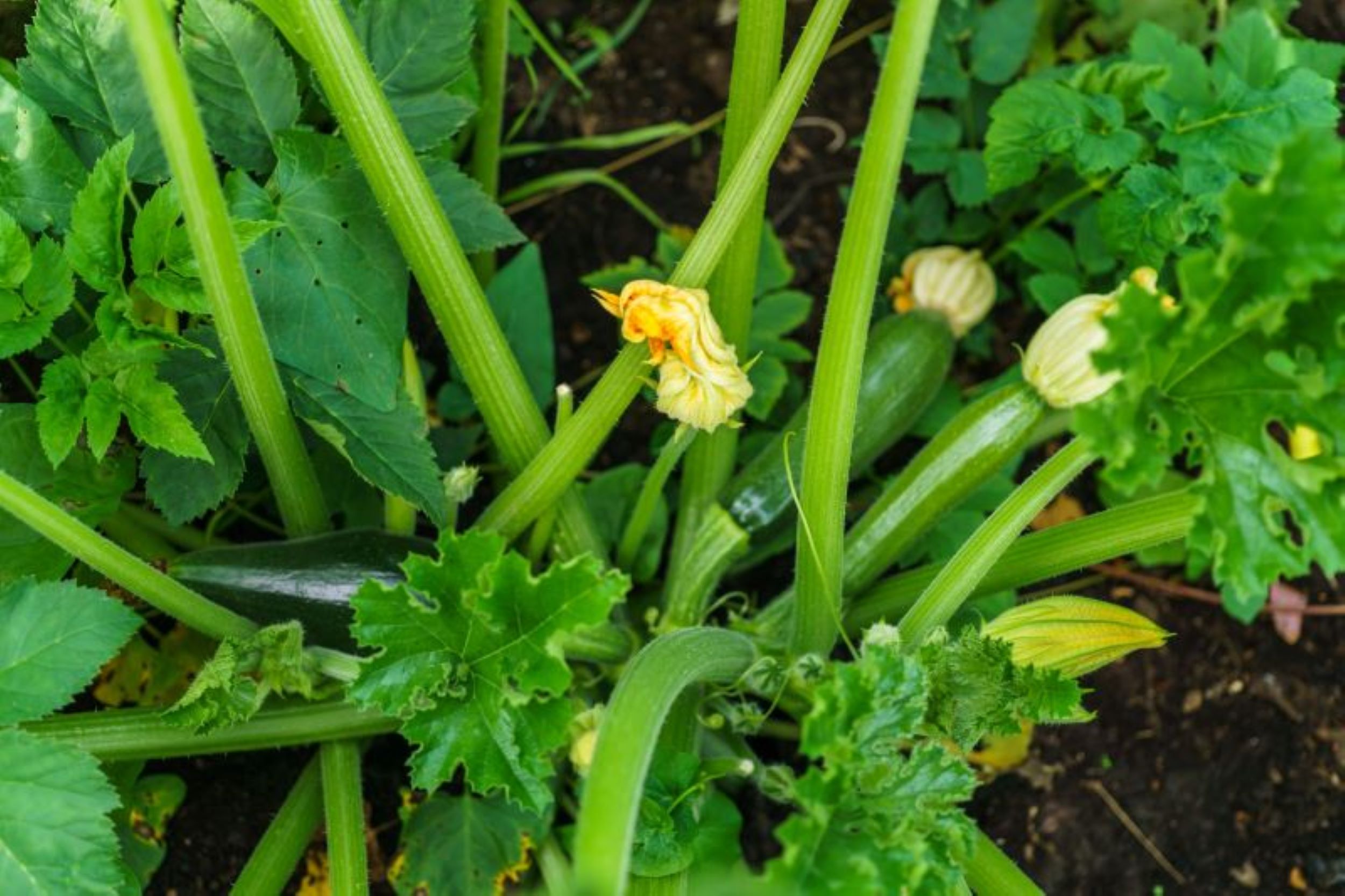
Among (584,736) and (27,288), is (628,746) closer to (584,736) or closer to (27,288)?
(584,736)

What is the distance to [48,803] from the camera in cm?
163

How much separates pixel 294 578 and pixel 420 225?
1.74 ft

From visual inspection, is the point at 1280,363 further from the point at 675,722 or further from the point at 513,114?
the point at 513,114

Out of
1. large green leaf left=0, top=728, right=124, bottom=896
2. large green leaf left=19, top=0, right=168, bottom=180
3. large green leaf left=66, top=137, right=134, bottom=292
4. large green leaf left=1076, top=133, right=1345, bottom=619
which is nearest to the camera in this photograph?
large green leaf left=1076, top=133, right=1345, bottom=619

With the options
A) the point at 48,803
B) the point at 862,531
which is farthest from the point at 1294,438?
the point at 48,803

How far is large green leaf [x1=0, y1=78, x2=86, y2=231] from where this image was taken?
1.92 metres

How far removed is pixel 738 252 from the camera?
2125mm

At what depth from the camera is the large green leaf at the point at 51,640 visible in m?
1.69

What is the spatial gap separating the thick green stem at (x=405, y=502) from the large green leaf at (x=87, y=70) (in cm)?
47

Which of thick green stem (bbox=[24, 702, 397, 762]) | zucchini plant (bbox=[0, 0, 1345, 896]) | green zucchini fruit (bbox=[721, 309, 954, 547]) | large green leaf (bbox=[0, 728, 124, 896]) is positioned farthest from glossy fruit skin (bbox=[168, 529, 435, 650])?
green zucchini fruit (bbox=[721, 309, 954, 547])

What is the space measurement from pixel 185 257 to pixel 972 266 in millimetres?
1297

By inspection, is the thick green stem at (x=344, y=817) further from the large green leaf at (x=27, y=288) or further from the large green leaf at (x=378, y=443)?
the large green leaf at (x=27, y=288)

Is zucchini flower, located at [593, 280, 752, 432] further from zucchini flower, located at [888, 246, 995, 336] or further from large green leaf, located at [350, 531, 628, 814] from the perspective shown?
zucchini flower, located at [888, 246, 995, 336]

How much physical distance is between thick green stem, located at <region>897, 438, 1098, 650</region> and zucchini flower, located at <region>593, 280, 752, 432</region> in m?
0.34
